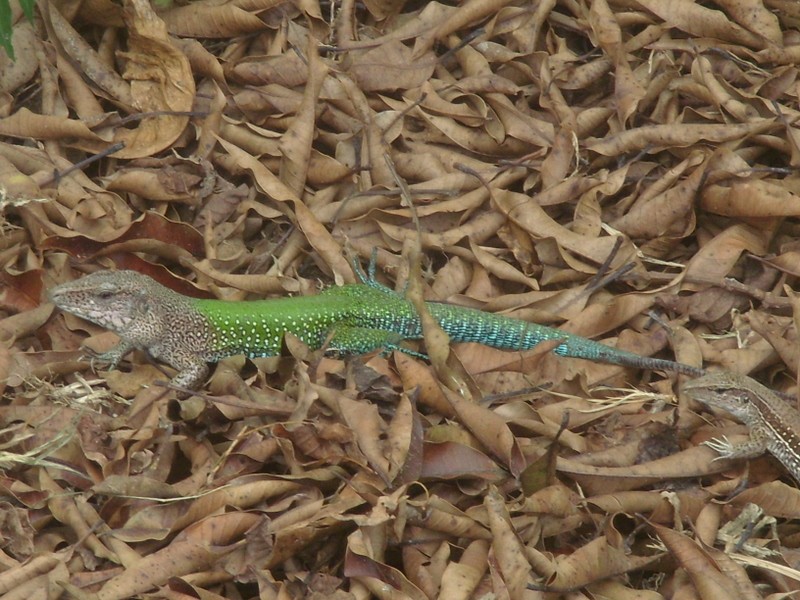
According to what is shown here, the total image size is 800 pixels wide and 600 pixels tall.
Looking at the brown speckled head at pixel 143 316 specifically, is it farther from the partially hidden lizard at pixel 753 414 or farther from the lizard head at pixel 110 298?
the partially hidden lizard at pixel 753 414

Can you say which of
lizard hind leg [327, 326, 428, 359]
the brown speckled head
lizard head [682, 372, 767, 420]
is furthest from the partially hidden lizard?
the brown speckled head

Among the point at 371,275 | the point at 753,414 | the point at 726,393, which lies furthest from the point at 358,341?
the point at 753,414

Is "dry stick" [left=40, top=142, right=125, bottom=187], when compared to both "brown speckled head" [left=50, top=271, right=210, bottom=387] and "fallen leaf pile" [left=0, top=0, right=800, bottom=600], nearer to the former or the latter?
"fallen leaf pile" [left=0, top=0, right=800, bottom=600]

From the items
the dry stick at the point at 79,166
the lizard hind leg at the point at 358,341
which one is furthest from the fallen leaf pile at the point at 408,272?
the lizard hind leg at the point at 358,341

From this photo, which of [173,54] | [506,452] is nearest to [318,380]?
[506,452]

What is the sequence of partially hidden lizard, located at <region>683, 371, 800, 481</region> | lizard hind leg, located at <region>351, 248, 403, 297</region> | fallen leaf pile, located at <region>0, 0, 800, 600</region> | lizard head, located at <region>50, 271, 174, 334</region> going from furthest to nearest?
lizard hind leg, located at <region>351, 248, 403, 297</region>
lizard head, located at <region>50, 271, 174, 334</region>
partially hidden lizard, located at <region>683, 371, 800, 481</region>
fallen leaf pile, located at <region>0, 0, 800, 600</region>

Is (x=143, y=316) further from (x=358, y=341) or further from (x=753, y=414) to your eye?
(x=753, y=414)
